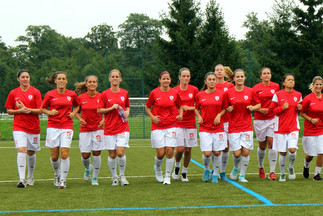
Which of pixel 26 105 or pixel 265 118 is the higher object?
pixel 26 105

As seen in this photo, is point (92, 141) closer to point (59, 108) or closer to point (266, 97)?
point (59, 108)

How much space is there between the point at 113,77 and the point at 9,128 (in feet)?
74.9

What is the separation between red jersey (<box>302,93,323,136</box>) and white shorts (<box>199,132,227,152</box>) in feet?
5.52

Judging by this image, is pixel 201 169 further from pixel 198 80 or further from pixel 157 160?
pixel 198 80

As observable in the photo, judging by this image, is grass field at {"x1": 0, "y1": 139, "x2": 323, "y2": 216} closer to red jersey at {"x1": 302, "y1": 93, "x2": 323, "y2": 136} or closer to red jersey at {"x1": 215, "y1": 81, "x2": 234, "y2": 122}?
red jersey at {"x1": 302, "y1": 93, "x2": 323, "y2": 136}

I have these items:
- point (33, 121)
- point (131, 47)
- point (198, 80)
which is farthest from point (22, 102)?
point (131, 47)

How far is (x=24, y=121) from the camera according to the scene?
8477mm

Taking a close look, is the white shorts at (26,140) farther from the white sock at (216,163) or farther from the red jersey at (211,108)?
the white sock at (216,163)

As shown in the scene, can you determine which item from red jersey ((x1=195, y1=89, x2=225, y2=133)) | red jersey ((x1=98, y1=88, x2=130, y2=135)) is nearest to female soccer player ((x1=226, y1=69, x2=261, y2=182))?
red jersey ((x1=195, y1=89, x2=225, y2=133))

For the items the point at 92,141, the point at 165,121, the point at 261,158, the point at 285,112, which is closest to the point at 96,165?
the point at 92,141

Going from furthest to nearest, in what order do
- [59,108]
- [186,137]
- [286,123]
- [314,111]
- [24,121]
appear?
[186,137]
[314,111]
[286,123]
[24,121]
[59,108]

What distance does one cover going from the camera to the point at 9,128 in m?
29.5

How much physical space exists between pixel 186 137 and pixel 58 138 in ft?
8.08

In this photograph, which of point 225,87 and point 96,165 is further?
point 225,87
